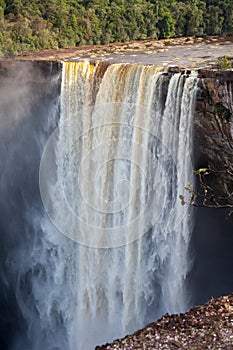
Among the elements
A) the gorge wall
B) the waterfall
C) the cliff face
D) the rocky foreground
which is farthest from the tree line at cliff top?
the rocky foreground

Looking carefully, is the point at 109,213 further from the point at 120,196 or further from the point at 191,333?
the point at 191,333

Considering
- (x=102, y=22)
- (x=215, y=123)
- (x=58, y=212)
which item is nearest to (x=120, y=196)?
(x=58, y=212)

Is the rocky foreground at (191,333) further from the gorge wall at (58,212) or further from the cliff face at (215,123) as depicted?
the gorge wall at (58,212)

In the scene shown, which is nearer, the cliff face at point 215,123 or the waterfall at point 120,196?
the cliff face at point 215,123

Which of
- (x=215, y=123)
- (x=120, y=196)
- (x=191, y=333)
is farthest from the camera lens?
(x=120, y=196)

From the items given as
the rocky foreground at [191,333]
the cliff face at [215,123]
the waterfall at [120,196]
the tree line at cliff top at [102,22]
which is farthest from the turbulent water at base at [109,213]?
the tree line at cliff top at [102,22]

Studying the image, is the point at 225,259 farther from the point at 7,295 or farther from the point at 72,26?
the point at 72,26

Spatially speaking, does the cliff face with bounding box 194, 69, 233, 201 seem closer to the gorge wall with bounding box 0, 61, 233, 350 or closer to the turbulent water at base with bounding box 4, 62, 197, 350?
the gorge wall with bounding box 0, 61, 233, 350
